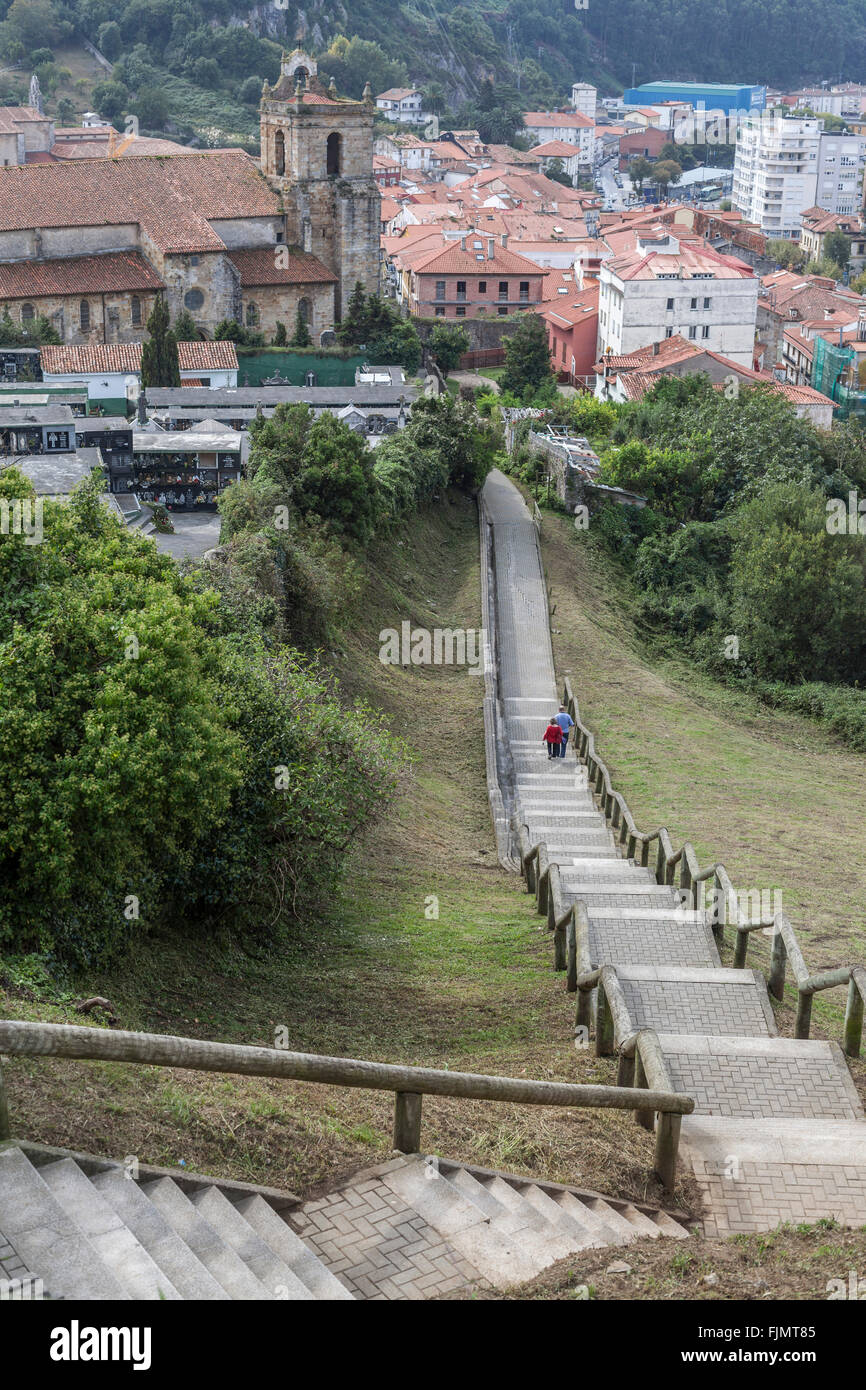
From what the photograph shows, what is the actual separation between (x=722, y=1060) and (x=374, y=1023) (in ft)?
8.92

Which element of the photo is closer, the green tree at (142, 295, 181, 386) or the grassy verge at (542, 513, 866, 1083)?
the grassy verge at (542, 513, 866, 1083)

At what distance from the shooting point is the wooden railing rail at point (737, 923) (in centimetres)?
1045

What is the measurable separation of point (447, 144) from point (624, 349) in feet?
272

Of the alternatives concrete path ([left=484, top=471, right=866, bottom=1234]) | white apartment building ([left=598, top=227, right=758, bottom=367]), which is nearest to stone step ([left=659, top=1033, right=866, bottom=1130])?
concrete path ([left=484, top=471, right=866, bottom=1234])

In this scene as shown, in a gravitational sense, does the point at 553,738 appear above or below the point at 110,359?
below

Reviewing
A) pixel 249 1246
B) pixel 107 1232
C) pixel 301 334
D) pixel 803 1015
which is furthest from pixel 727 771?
pixel 301 334

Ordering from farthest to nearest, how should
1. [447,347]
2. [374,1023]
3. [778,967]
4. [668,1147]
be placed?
[447,347] → [778,967] → [374,1023] → [668,1147]

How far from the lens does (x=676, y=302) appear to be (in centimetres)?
6862

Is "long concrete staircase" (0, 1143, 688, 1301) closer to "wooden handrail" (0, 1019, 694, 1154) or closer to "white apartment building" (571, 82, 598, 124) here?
"wooden handrail" (0, 1019, 694, 1154)

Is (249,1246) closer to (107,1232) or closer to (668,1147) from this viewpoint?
(107,1232)

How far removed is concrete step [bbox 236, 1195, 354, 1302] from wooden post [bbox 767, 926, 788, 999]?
5848 mm

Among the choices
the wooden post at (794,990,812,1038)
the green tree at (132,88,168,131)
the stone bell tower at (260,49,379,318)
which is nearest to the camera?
the wooden post at (794,990,812,1038)

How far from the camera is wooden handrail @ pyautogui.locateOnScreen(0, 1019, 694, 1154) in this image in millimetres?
6598
